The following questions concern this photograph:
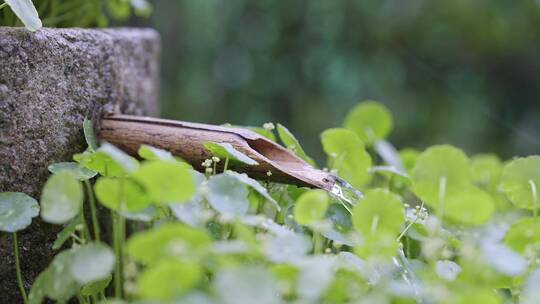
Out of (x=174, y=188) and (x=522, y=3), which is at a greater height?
(x=522, y=3)

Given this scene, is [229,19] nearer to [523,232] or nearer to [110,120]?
[110,120]

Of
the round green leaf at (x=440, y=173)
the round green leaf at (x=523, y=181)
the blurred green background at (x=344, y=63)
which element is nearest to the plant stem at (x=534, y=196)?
the round green leaf at (x=523, y=181)

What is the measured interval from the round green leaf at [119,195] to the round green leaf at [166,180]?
0.10 feet

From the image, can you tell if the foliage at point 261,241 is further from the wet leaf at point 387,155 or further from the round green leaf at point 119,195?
the wet leaf at point 387,155

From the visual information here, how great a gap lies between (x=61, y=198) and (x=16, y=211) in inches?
4.2

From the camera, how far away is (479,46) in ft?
7.66

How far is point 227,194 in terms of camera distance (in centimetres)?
46

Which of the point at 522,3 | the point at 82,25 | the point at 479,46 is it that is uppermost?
the point at 522,3

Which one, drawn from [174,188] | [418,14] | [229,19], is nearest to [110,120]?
[174,188]

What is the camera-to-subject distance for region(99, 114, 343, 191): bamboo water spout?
1.96 ft

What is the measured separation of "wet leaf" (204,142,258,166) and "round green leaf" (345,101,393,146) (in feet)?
1.03

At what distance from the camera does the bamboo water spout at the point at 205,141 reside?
23.5 inches

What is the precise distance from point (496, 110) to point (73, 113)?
6.69 ft

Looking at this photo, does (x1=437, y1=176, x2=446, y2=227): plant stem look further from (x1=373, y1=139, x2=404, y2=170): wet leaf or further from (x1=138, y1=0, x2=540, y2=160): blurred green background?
(x1=138, y1=0, x2=540, y2=160): blurred green background
